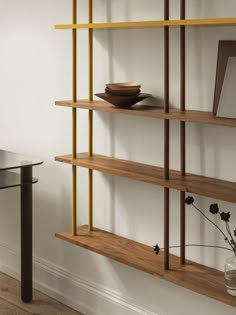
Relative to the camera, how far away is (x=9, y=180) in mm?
3188

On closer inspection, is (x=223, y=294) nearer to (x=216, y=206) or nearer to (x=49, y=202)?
(x=216, y=206)

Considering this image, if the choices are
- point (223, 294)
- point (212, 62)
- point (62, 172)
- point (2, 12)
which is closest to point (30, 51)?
point (2, 12)

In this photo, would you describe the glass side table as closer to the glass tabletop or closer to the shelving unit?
the glass tabletop

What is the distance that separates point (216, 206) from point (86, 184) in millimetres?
952

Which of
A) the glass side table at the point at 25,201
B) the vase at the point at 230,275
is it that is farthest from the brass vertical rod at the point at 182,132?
the glass side table at the point at 25,201

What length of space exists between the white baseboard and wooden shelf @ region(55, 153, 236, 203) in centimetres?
64

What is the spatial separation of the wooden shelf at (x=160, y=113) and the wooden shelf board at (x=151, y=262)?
0.59 metres

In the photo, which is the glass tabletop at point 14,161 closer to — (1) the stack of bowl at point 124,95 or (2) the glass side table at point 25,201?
(2) the glass side table at point 25,201

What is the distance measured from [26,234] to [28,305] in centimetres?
37

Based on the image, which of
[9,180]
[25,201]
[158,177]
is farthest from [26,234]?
[158,177]

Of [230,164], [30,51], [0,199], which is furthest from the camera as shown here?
[0,199]

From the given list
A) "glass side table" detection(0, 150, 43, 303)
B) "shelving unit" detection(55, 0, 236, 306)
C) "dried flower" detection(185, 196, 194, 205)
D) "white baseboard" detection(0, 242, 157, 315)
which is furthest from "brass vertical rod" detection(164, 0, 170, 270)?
"glass side table" detection(0, 150, 43, 303)

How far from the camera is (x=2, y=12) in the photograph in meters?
3.51

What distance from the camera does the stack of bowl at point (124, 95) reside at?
257 cm
